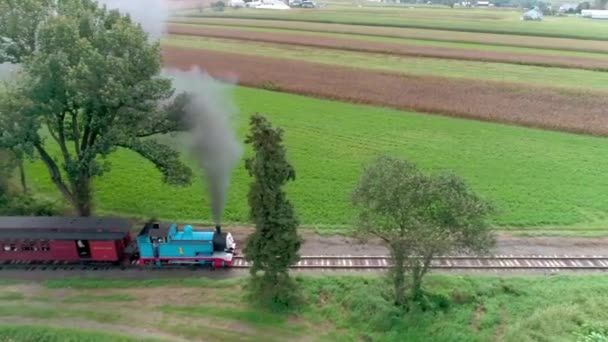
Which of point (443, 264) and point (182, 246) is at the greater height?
point (182, 246)

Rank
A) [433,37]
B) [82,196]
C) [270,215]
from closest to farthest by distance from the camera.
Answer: [270,215] < [82,196] < [433,37]

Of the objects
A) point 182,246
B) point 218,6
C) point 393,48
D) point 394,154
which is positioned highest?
point 218,6

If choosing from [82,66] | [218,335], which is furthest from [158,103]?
[218,335]

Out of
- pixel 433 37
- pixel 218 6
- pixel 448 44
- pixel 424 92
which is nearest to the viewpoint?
pixel 424 92

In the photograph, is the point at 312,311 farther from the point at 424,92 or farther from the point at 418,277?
the point at 424,92

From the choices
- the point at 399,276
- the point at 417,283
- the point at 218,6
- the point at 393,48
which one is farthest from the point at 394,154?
the point at 218,6

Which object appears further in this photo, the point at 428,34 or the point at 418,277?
the point at 428,34
